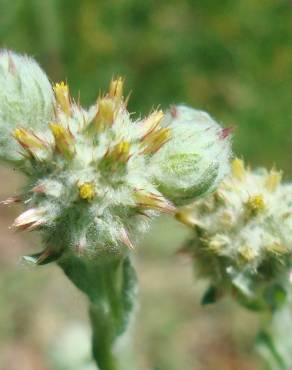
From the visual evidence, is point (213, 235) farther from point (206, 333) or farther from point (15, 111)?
point (206, 333)

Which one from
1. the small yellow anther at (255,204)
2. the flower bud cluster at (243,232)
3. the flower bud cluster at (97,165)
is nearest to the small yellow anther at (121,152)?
the flower bud cluster at (97,165)

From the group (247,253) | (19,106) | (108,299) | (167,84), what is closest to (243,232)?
(247,253)

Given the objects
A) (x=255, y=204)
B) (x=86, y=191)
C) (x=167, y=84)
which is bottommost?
(x=86, y=191)

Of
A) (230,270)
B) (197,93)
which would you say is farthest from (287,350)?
(197,93)

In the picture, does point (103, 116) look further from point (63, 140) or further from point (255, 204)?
point (255, 204)

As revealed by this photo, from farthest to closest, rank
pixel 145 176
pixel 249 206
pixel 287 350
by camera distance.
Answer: pixel 287 350, pixel 249 206, pixel 145 176

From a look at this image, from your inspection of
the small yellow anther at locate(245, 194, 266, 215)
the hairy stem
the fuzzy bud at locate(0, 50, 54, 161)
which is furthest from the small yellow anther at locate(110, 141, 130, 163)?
the small yellow anther at locate(245, 194, 266, 215)
